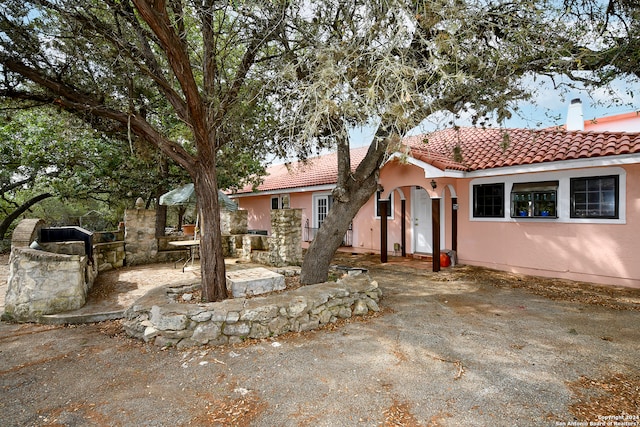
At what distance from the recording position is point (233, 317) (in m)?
4.41

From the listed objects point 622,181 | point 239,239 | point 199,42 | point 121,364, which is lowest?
point 121,364

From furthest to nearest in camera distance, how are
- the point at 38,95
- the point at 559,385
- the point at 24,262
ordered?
the point at 24,262 → the point at 38,95 → the point at 559,385

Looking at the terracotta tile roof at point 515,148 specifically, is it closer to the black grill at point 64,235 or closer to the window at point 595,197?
the window at point 595,197

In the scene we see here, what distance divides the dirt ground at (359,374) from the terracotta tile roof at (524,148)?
10.7 feet

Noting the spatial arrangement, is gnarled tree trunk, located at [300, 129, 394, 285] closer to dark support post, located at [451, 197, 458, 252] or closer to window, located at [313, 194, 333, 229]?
dark support post, located at [451, 197, 458, 252]

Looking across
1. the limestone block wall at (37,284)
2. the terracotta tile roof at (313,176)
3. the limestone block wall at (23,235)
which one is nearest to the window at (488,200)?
the terracotta tile roof at (313,176)

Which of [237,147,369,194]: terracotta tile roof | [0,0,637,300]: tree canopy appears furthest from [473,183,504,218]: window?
[237,147,369,194]: terracotta tile roof

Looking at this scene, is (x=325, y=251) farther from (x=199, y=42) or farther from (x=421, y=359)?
(x=199, y=42)

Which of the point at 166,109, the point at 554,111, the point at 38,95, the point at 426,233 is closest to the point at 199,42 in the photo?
the point at 166,109

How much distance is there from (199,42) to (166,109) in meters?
2.35

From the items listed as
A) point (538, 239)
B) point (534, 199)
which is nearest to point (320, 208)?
point (534, 199)

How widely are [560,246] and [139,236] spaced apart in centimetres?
1177

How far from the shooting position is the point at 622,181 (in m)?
6.84

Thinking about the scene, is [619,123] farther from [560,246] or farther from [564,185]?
[560,246]
